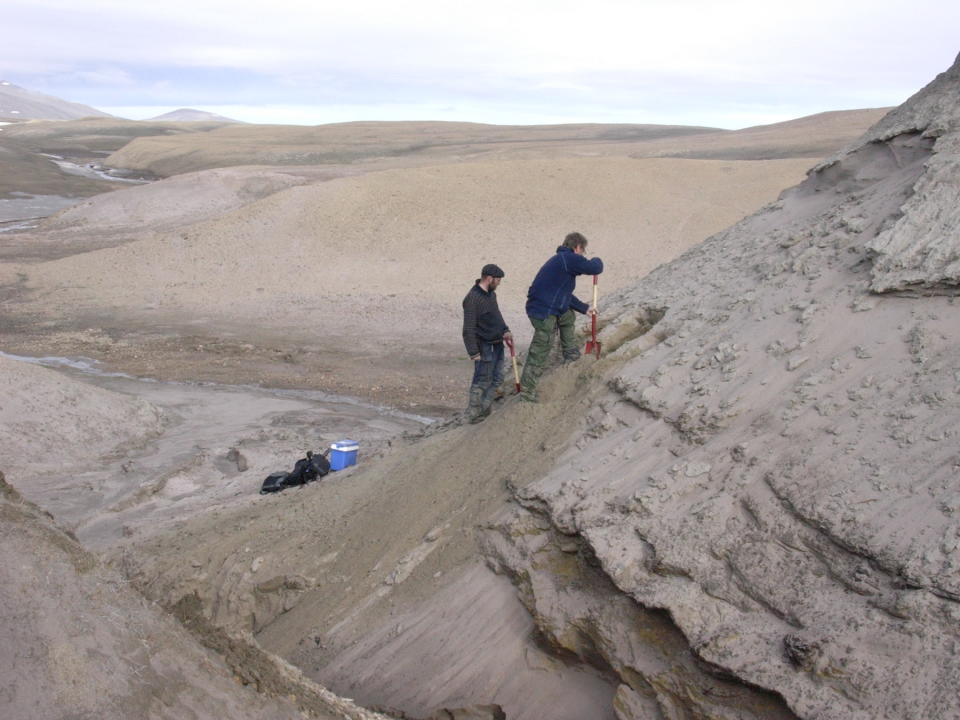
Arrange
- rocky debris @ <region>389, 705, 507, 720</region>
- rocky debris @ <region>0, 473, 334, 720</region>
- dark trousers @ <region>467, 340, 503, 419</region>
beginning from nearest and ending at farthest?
rocky debris @ <region>0, 473, 334, 720</region> < rocky debris @ <region>389, 705, 507, 720</region> < dark trousers @ <region>467, 340, 503, 419</region>

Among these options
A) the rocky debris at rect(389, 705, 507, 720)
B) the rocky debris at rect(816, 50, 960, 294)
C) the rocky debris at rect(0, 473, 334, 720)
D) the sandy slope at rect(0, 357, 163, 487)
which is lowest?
the sandy slope at rect(0, 357, 163, 487)

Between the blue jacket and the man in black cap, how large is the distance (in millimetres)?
679

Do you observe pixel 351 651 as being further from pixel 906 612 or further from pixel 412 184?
pixel 412 184

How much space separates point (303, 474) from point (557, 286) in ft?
9.70

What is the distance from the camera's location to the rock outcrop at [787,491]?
375cm

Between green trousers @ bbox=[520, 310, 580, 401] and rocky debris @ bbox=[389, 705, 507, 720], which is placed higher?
green trousers @ bbox=[520, 310, 580, 401]

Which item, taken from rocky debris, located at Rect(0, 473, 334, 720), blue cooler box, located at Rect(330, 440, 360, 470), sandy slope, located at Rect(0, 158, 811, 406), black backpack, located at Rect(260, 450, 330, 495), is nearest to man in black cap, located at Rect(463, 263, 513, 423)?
blue cooler box, located at Rect(330, 440, 360, 470)

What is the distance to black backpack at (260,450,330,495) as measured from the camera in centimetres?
795

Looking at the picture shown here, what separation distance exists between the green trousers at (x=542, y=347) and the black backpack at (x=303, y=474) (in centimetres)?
230

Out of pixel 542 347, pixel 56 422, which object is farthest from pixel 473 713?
pixel 56 422

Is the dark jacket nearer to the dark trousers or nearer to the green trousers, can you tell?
the dark trousers

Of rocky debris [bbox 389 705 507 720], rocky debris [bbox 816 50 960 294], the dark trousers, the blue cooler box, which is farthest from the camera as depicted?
the blue cooler box

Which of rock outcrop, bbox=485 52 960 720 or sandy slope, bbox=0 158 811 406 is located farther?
sandy slope, bbox=0 158 811 406

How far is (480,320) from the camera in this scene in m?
7.38
